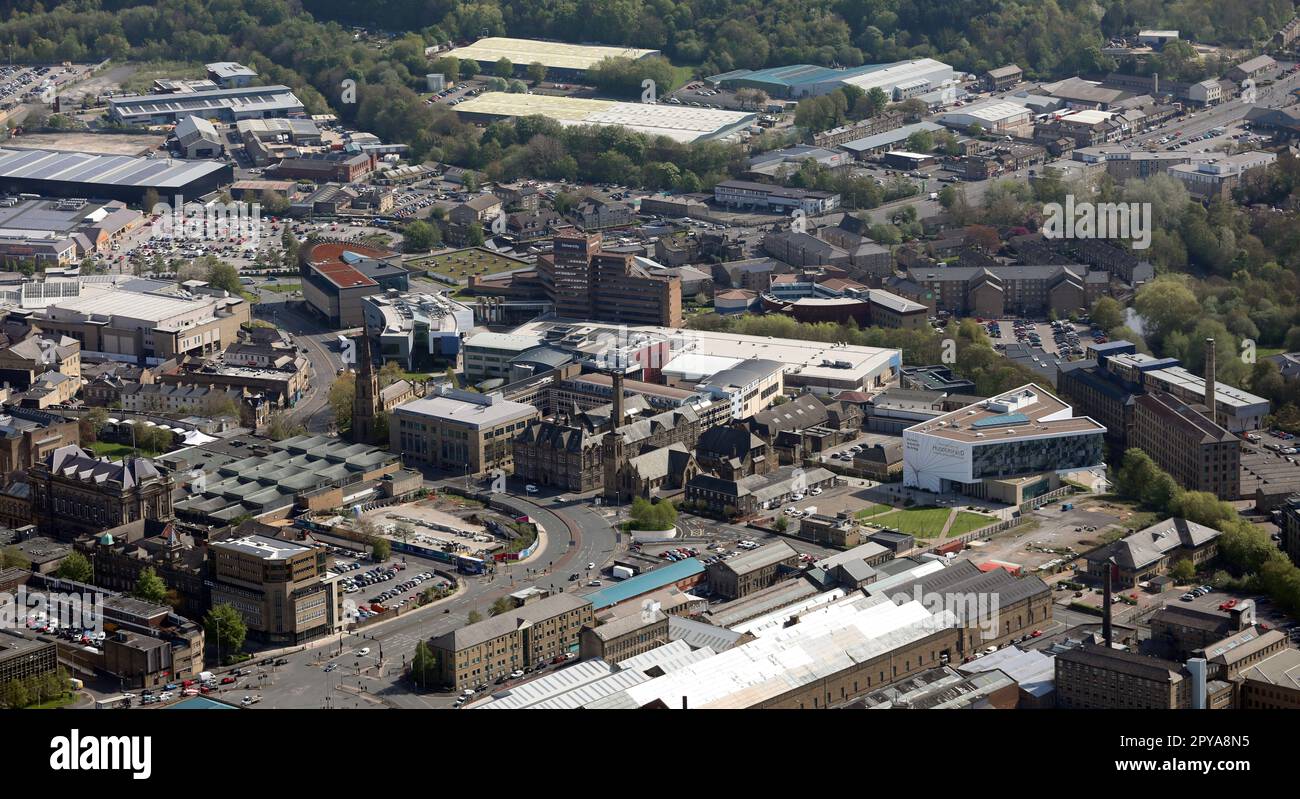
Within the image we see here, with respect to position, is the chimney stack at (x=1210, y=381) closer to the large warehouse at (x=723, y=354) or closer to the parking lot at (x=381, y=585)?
the large warehouse at (x=723, y=354)

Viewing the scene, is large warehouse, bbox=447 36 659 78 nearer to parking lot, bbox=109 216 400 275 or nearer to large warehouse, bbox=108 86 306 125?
large warehouse, bbox=108 86 306 125

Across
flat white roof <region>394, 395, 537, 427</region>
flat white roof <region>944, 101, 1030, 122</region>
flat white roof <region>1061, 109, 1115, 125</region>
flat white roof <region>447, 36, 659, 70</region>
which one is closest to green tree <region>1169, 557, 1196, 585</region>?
flat white roof <region>394, 395, 537, 427</region>

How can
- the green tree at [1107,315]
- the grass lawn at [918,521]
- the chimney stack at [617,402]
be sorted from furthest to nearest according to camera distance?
the green tree at [1107,315] → the chimney stack at [617,402] → the grass lawn at [918,521]

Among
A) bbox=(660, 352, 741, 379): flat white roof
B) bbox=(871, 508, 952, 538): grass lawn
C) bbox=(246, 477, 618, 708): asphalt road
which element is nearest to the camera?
bbox=(246, 477, 618, 708): asphalt road

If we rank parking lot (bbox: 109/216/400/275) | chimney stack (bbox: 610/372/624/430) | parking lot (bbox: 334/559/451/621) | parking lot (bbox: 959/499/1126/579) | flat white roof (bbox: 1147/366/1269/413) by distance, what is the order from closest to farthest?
parking lot (bbox: 334/559/451/621), parking lot (bbox: 959/499/1126/579), chimney stack (bbox: 610/372/624/430), flat white roof (bbox: 1147/366/1269/413), parking lot (bbox: 109/216/400/275)

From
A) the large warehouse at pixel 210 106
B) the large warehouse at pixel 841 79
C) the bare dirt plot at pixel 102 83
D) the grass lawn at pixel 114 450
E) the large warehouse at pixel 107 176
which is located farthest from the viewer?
the bare dirt plot at pixel 102 83

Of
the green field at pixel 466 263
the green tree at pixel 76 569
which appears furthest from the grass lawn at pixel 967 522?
the green field at pixel 466 263

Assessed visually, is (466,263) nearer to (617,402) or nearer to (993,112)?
(617,402)
